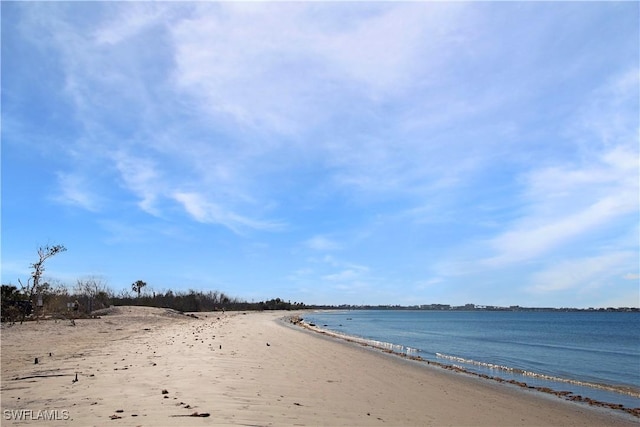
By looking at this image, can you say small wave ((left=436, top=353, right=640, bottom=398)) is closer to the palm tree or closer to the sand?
the sand

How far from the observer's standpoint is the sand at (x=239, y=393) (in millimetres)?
6793

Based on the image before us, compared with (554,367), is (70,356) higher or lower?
higher

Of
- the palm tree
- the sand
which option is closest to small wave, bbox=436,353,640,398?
the sand

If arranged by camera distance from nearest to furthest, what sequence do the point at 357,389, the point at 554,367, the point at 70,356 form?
the point at 357,389 → the point at 70,356 → the point at 554,367

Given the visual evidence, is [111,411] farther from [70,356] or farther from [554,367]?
[554,367]

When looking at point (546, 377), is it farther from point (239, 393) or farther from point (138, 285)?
point (138, 285)

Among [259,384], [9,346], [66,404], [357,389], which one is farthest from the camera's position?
[9,346]

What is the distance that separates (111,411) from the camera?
21.9ft

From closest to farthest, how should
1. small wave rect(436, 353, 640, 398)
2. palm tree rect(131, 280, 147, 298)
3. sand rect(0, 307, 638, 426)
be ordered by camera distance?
sand rect(0, 307, 638, 426)
small wave rect(436, 353, 640, 398)
palm tree rect(131, 280, 147, 298)

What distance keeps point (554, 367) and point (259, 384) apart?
2065 cm

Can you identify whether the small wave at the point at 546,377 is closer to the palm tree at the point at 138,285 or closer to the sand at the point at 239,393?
the sand at the point at 239,393

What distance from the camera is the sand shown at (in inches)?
267

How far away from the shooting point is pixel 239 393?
8.43m

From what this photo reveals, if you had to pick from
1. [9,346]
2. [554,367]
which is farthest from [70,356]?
[554,367]
